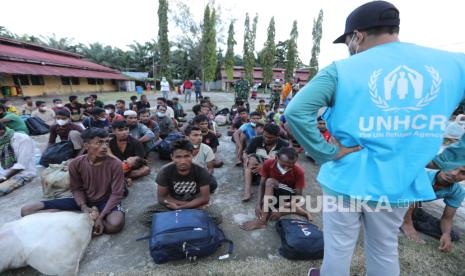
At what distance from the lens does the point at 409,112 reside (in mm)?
1001

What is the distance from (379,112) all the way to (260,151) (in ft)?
9.12

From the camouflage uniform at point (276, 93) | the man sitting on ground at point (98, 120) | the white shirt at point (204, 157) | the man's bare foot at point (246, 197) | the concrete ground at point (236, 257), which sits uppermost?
the camouflage uniform at point (276, 93)

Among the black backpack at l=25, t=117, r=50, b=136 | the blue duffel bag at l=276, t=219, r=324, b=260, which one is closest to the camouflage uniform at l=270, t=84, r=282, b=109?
the black backpack at l=25, t=117, r=50, b=136

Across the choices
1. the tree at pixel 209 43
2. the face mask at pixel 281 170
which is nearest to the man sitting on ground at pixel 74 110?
the face mask at pixel 281 170

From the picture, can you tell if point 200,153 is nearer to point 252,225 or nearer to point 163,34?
point 252,225

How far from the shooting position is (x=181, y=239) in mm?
2057

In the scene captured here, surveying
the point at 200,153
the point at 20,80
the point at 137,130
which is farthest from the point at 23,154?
the point at 20,80

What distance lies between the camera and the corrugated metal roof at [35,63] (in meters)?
13.4

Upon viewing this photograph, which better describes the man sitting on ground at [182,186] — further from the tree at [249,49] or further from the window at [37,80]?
the tree at [249,49]

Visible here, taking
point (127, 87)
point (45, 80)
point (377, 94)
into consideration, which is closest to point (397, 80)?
point (377, 94)

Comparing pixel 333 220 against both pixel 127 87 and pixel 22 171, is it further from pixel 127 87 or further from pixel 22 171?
pixel 127 87

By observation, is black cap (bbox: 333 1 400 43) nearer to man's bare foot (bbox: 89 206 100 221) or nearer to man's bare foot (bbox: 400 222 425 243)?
man's bare foot (bbox: 400 222 425 243)

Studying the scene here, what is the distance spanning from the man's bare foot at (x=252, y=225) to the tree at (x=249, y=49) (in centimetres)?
3052

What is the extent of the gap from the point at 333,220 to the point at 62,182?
3.15m
